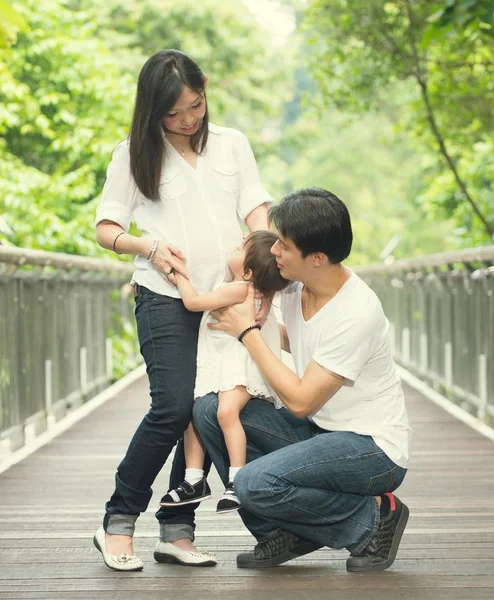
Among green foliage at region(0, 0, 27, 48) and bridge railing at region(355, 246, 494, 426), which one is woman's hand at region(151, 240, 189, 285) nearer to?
green foliage at region(0, 0, 27, 48)

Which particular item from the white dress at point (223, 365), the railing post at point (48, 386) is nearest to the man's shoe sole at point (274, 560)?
the white dress at point (223, 365)

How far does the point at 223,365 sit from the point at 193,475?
359mm

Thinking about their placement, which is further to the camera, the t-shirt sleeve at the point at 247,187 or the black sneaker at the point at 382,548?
the t-shirt sleeve at the point at 247,187

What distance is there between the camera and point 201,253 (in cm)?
393

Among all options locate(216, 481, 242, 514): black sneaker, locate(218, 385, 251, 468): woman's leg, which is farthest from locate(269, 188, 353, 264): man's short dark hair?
locate(216, 481, 242, 514): black sneaker

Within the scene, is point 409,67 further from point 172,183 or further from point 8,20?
point 172,183

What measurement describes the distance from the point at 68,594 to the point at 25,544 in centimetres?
80

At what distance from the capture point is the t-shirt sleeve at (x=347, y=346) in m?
3.73

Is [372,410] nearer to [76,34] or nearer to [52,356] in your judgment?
[52,356]

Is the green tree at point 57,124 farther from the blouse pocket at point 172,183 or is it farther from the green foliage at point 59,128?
the blouse pocket at point 172,183

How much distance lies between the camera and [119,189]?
398cm

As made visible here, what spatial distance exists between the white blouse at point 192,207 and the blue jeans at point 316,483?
1.36ft


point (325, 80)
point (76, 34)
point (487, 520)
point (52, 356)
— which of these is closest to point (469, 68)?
point (325, 80)

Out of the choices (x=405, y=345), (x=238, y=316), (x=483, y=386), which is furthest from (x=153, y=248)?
(x=405, y=345)
